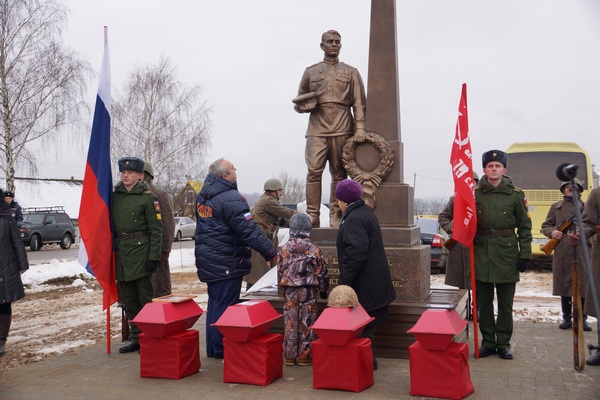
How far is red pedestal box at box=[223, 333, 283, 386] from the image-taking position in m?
4.64

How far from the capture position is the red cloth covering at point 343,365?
4.39m

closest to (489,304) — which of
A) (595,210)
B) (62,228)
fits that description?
(595,210)

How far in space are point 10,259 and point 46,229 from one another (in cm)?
2068

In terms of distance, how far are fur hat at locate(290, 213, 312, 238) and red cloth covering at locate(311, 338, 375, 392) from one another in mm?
1140

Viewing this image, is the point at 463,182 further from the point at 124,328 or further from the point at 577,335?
the point at 124,328

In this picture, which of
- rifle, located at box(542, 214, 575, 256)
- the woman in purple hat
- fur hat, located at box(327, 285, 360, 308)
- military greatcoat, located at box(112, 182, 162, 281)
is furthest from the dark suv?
rifle, located at box(542, 214, 575, 256)

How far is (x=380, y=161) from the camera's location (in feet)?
20.6

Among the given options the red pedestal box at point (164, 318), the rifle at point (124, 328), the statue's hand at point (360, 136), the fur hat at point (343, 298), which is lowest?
the rifle at point (124, 328)

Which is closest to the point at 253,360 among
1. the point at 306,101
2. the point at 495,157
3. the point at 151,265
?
the point at 151,265

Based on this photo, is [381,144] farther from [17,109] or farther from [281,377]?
[17,109]

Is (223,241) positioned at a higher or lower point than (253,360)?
higher

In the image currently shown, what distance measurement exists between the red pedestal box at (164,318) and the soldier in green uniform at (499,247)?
2.71 metres

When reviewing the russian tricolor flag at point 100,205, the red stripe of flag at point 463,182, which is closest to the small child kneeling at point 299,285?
the red stripe of flag at point 463,182

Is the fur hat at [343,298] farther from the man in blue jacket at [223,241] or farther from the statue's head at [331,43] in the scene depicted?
the statue's head at [331,43]
